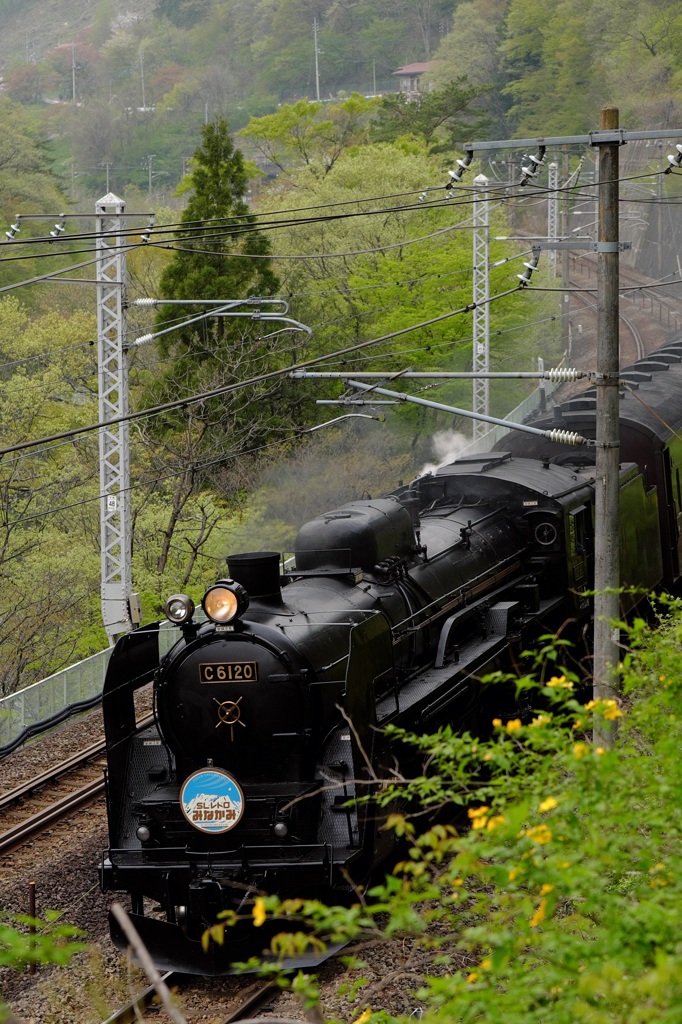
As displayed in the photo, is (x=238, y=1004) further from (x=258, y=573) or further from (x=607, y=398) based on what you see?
(x=607, y=398)

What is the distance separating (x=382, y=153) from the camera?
46406 millimetres

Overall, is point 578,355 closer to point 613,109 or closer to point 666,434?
point 666,434

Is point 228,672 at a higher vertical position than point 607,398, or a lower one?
lower

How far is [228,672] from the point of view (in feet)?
31.3

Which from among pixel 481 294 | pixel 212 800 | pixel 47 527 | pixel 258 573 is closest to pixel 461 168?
pixel 258 573

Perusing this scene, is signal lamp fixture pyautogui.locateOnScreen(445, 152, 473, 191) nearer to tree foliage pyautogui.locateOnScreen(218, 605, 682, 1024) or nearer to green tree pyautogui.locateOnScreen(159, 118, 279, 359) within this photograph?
tree foliage pyautogui.locateOnScreen(218, 605, 682, 1024)

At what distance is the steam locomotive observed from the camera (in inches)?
361

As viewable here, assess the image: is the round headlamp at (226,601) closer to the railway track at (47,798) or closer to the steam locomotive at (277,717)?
the steam locomotive at (277,717)

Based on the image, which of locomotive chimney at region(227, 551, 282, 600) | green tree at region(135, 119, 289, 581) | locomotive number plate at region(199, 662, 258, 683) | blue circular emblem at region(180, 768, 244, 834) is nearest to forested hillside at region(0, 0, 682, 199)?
green tree at region(135, 119, 289, 581)

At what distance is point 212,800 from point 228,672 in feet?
3.25

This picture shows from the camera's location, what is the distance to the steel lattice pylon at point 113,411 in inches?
654

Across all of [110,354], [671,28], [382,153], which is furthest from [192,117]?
[110,354]

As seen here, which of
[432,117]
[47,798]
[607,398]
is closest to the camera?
[607,398]

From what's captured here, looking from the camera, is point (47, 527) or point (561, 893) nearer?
point (561, 893)
